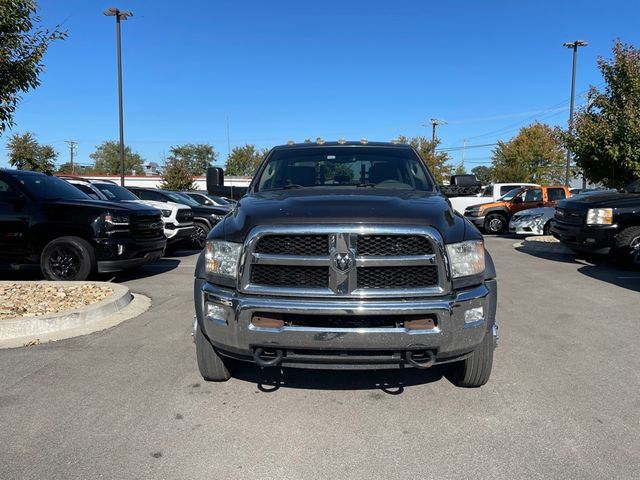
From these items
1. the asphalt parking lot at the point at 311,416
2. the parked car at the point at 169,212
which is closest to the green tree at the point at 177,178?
the parked car at the point at 169,212

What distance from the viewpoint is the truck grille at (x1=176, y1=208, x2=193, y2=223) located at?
1211 centimetres

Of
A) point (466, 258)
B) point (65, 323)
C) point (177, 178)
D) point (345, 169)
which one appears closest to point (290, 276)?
point (466, 258)

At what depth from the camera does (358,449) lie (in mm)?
3047

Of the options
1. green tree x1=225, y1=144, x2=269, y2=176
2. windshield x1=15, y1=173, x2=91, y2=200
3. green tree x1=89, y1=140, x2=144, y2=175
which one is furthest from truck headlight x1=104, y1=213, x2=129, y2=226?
green tree x1=89, y1=140, x2=144, y2=175

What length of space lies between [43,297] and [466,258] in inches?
213

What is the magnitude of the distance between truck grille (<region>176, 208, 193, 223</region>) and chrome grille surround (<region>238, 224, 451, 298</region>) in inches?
368

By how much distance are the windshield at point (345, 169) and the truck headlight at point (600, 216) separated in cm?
621

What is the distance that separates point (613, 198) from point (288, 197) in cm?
849

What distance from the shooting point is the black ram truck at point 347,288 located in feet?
10.3

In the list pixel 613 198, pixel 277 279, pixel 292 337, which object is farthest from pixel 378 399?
pixel 613 198

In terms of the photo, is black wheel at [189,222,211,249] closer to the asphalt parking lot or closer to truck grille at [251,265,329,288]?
the asphalt parking lot

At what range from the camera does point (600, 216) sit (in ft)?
31.5

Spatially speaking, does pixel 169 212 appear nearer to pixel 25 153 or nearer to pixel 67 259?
pixel 67 259

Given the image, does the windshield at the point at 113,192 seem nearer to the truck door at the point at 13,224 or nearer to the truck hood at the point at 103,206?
the truck hood at the point at 103,206
